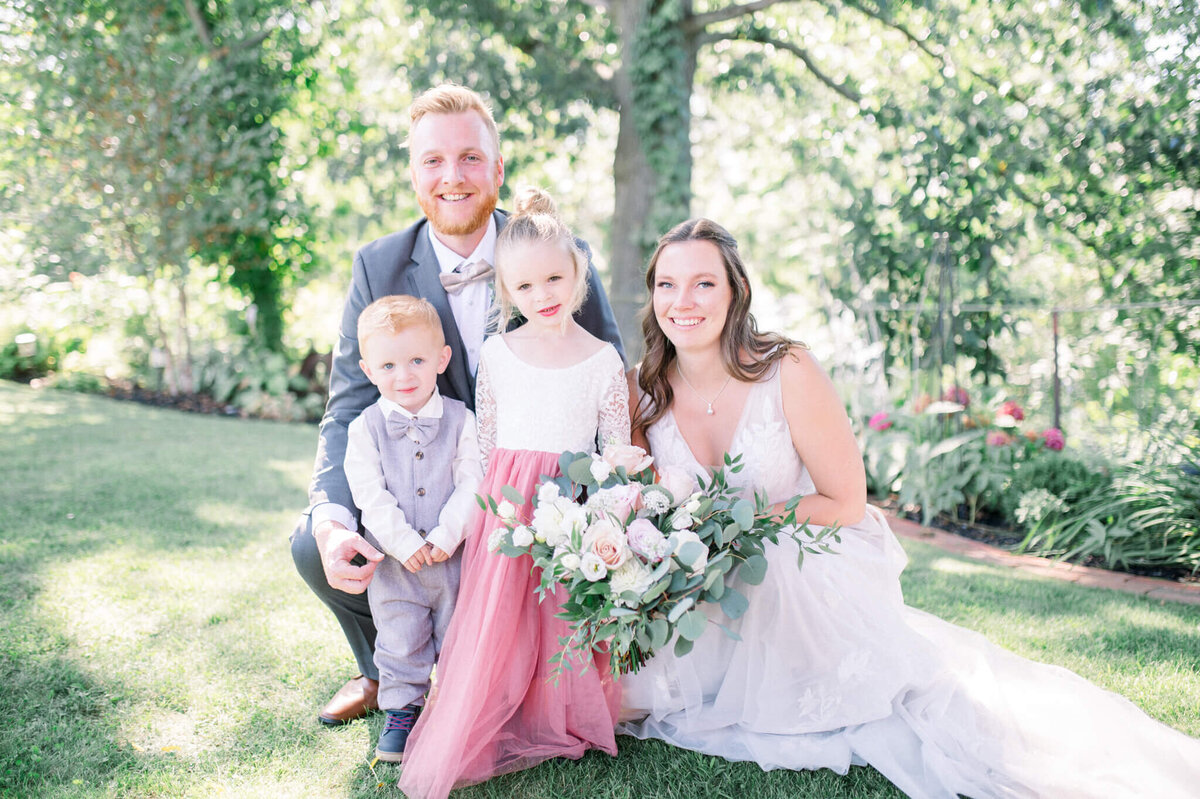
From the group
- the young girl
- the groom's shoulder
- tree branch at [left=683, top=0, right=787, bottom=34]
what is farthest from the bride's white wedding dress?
tree branch at [left=683, top=0, right=787, bottom=34]

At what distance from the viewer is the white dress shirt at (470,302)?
2.91 m

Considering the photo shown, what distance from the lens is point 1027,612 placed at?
12.1 feet

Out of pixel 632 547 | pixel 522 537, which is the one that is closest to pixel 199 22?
pixel 522 537

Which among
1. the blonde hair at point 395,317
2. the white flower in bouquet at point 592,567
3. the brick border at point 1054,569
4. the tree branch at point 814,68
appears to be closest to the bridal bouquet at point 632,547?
the white flower in bouquet at point 592,567

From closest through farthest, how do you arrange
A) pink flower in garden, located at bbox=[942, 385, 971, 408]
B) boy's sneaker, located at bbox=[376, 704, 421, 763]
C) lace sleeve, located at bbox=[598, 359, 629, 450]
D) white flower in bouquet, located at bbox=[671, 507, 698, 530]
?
white flower in bouquet, located at bbox=[671, 507, 698, 530], boy's sneaker, located at bbox=[376, 704, 421, 763], lace sleeve, located at bbox=[598, 359, 629, 450], pink flower in garden, located at bbox=[942, 385, 971, 408]

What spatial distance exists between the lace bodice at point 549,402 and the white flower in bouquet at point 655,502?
1.09ft

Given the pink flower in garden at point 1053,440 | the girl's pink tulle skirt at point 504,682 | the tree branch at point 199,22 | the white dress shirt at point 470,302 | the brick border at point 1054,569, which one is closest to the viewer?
the girl's pink tulle skirt at point 504,682

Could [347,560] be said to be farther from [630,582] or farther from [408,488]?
[630,582]

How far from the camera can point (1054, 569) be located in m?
4.38

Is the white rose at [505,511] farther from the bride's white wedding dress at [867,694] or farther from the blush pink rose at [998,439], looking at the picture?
the blush pink rose at [998,439]

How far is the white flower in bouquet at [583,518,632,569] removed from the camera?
7.00 ft

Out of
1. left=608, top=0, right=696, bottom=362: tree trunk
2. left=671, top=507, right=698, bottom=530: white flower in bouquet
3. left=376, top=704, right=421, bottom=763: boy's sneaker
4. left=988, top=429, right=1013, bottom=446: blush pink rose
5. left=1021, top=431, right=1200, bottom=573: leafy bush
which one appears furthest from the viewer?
left=608, top=0, right=696, bottom=362: tree trunk

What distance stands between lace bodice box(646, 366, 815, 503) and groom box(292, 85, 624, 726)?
1.91ft

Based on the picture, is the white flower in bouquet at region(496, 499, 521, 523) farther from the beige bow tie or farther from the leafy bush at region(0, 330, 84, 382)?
the leafy bush at region(0, 330, 84, 382)
